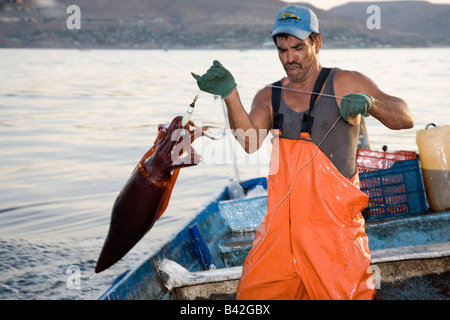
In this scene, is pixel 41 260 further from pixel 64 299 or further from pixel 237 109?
pixel 237 109

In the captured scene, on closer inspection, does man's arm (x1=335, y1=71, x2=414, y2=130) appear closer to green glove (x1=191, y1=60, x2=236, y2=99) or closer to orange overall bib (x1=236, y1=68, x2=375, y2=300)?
orange overall bib (x1=236, y1=68, x2=375, y2=300)

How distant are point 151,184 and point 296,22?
1.62 metres

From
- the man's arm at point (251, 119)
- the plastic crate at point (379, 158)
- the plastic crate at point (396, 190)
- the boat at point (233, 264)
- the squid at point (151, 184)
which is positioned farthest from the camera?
the plastic crate at point (379, 158)

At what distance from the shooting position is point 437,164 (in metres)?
5.63

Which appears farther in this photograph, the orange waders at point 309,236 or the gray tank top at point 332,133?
the gray tank top at point 332,133

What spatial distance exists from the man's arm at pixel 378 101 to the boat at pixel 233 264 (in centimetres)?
118

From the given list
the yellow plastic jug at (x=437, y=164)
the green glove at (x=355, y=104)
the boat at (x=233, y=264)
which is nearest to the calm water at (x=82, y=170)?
the boat at (x=233, y=264)

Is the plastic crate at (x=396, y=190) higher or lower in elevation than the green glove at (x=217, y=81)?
lower

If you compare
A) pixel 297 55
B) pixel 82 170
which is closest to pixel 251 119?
pixel 297 55

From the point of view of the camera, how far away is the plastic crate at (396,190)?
18.4ft

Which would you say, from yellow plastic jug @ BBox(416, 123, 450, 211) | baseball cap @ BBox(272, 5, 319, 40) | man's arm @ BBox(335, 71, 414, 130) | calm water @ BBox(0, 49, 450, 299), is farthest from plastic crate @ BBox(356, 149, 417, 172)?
baseball cap @ BBox(272, 5, 319, 40)

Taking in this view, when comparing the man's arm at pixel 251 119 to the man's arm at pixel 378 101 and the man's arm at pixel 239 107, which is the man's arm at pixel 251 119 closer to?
the man's arm at pixel 239 107

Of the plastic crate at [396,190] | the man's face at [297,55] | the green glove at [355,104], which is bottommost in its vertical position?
the plastic crate at [396,190]

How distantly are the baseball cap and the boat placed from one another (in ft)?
5.91
